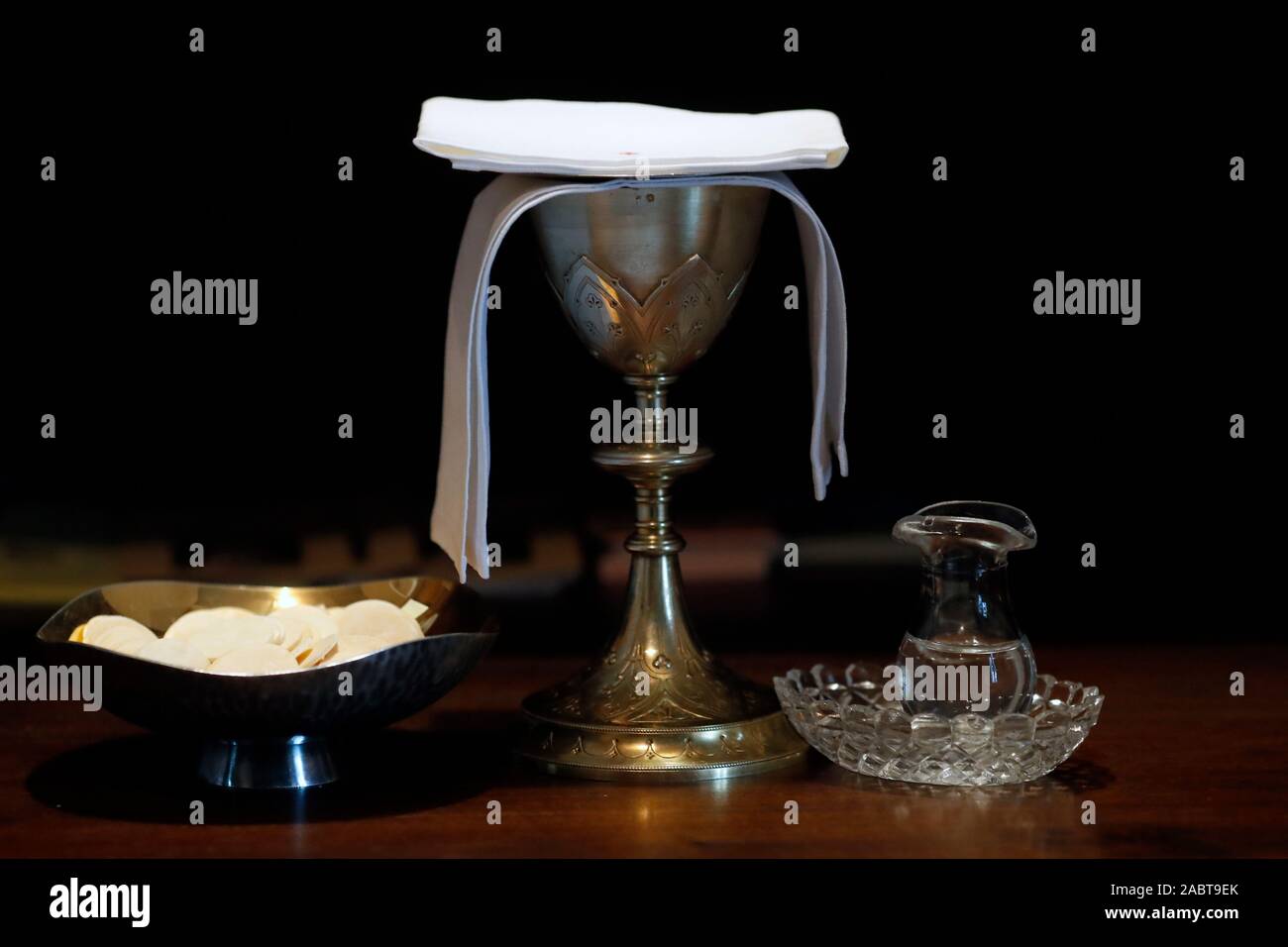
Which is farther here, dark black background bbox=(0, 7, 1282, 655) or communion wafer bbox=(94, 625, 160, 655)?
dark black background bbox=(0, 7, 1282, 655)

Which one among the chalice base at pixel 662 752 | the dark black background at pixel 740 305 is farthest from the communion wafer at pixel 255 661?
the dark black background at pixel 740 305

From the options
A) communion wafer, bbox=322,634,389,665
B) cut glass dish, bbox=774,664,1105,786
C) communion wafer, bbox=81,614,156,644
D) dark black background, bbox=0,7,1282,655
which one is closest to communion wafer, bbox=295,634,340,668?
communion wafer, bbox=322,634,389,665

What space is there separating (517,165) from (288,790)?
360 mm

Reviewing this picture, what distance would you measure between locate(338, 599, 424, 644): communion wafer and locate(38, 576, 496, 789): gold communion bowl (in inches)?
1.4

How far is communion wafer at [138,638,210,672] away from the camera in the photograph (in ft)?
3.41

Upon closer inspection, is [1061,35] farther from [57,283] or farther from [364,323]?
[57,283]

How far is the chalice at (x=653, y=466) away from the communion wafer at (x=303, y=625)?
14 cm

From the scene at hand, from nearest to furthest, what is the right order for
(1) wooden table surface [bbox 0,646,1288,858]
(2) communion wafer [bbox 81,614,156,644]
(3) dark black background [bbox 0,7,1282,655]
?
Result: (1) wooden table surface [bbox 0,646,1288,858] < (2) communion wafer [bbox 81,614,156,644] < (3) dark black background [bbox 0,7,1282,655]

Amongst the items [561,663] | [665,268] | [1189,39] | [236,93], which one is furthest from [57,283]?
[1189,39]

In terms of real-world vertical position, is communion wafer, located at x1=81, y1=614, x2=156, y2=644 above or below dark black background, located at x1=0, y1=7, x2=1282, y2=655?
below

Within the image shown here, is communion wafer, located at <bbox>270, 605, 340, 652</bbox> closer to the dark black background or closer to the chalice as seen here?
the chalice

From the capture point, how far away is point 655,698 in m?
1.12
